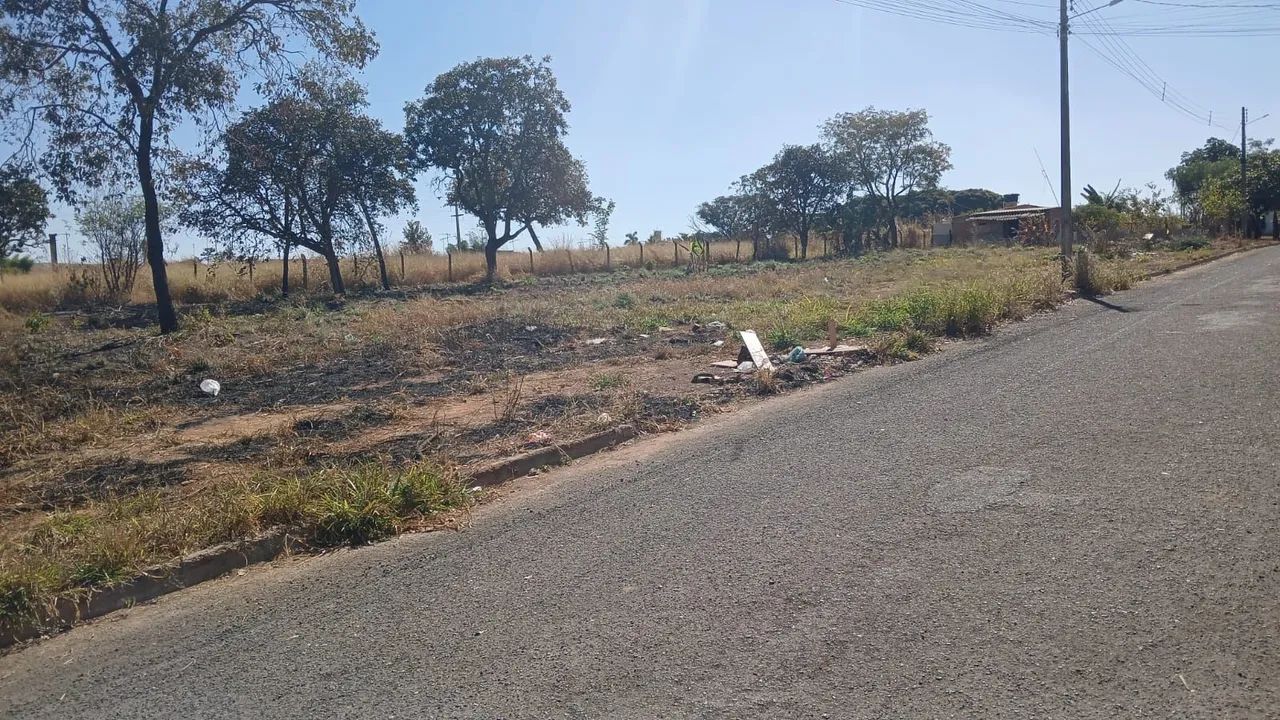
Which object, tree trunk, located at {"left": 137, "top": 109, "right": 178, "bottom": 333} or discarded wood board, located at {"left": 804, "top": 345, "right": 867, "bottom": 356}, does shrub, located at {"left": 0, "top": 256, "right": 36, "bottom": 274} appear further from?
discarded wood board, located at {"left": 804, "top": 345, "right": 867, "bottom": 356}

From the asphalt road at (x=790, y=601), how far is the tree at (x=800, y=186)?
4858 centimetres

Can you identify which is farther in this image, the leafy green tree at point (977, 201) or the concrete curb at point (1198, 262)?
the leafy green tree at point (977, 201)

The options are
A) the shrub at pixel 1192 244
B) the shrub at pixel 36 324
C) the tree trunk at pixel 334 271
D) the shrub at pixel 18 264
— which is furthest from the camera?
the shrub at pixel 1192 244

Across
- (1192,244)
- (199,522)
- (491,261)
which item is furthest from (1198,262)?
(199,522)

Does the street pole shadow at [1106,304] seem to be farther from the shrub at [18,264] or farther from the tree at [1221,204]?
the shrub at [18,264]

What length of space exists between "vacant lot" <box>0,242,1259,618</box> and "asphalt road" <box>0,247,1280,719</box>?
21.9 inches

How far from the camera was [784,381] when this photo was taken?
411 inches

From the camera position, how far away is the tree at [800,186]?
180ft

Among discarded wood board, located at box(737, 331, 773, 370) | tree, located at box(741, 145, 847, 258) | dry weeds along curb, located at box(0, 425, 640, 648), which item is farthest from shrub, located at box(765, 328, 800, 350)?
tree, located at box(741, 145, 847, 258)

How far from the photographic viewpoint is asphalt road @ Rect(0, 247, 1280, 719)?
11.2 ft

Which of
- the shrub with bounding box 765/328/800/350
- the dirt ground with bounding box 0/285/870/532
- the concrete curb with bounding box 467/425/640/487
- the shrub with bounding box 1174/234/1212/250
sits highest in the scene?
the shrub with bounding box 1174/234/1212/250

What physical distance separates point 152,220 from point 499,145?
22925 millimetres

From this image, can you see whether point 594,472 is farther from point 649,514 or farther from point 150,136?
point 150,136

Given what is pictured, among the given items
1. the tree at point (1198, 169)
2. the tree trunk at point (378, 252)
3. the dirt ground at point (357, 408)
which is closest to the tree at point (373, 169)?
the tree trunk at point (378, 252)
